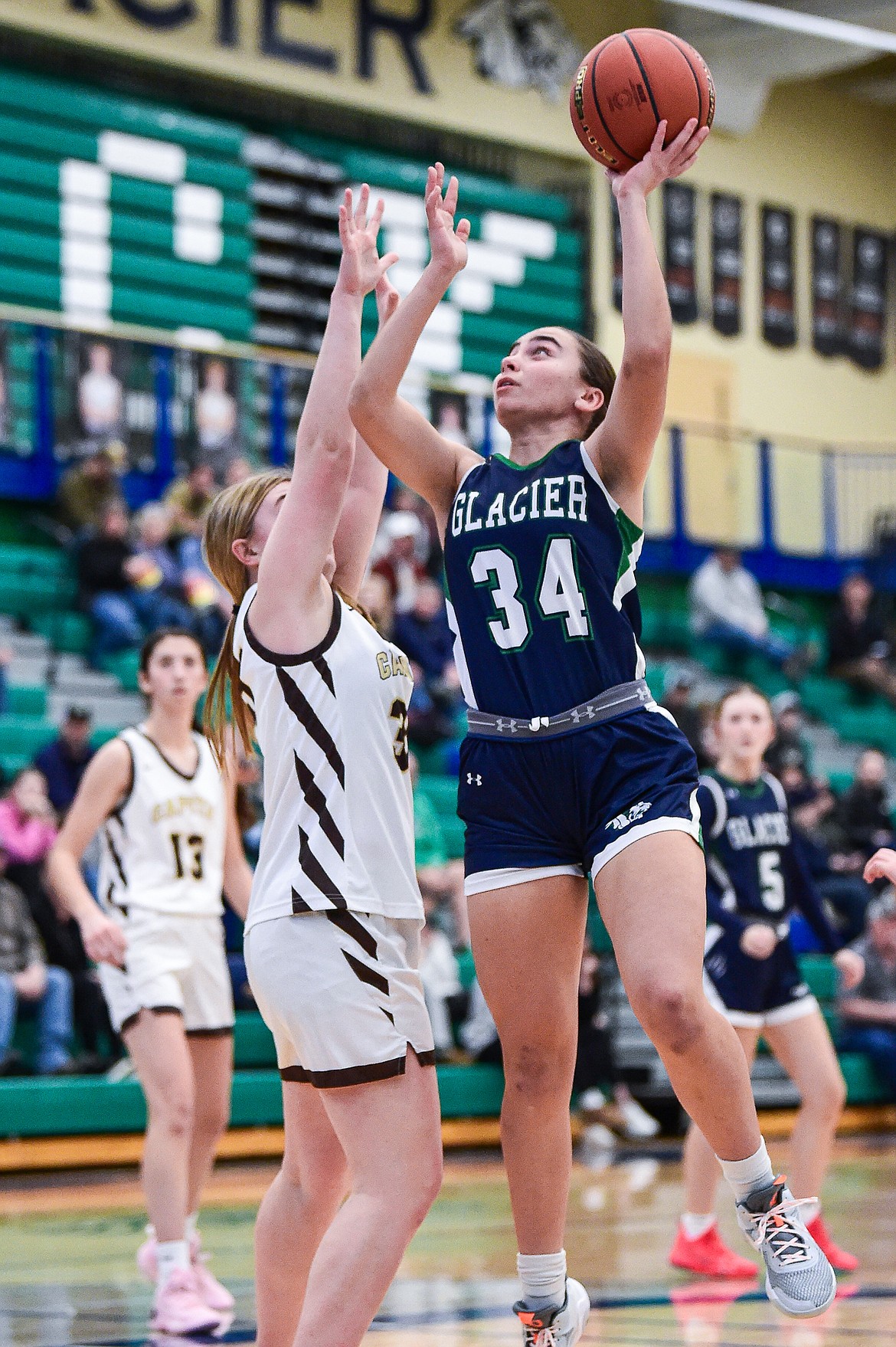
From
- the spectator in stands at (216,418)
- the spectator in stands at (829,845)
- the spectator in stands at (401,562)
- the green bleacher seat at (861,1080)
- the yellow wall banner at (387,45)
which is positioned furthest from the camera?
the yellow wall banner at (387,45)

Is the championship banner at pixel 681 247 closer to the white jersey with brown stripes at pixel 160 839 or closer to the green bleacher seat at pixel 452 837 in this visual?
the green bleacher seat at pixel 452 837

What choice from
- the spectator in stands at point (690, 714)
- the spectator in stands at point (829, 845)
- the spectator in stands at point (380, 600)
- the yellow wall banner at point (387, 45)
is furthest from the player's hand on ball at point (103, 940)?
the yellow wall banner at point (387, 45)

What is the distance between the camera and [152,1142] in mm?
5656

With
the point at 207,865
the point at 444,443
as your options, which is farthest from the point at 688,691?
the point at 444,443

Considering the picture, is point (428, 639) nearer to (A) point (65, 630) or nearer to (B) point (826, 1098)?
(A) point (65, 630)

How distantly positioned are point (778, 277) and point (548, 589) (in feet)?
56.9

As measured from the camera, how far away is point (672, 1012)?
12.4 feet

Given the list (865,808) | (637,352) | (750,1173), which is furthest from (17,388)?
(750,1173)

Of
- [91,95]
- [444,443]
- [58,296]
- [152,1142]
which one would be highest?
[91,95]

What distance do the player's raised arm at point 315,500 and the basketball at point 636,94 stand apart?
84cm

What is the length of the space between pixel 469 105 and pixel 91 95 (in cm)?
395

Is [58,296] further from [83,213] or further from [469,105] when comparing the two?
[469,105]

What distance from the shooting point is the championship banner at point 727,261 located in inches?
782

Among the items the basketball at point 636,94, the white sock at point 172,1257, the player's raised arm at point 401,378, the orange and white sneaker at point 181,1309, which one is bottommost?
the orange and white sneaker at point 181,1309
